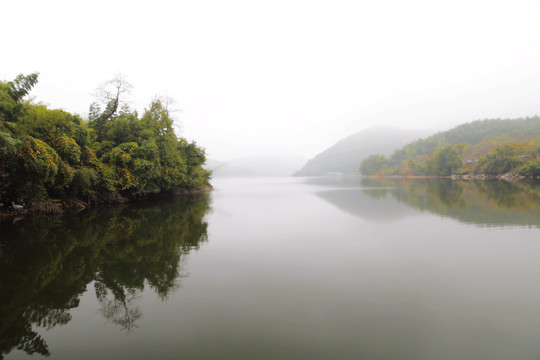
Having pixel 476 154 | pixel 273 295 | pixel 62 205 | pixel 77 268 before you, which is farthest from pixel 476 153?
pixel 77 268

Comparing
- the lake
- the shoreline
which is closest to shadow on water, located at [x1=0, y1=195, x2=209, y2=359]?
the lake

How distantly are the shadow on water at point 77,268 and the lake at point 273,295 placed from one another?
0.05m

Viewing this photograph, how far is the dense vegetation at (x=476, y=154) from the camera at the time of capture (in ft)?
254

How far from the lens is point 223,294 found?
7977 millimetres

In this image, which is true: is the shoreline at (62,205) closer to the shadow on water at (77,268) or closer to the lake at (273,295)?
the shadow on water at (77,268)

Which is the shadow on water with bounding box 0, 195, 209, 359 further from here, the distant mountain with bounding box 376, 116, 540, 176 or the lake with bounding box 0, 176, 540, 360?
the distant mountain with bounding box 376, 116, 540, 176

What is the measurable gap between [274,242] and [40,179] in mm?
15844

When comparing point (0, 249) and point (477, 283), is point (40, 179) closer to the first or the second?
point (0, 249)

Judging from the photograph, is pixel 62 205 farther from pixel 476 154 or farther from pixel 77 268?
pixel 476 154

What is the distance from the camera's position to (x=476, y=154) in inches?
5039

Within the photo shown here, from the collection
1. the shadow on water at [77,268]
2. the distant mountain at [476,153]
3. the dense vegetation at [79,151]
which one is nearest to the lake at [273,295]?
the shadow on water at [77,268]

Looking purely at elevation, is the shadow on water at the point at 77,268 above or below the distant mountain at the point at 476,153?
below

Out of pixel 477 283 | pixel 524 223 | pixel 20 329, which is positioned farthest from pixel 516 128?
pixel 20 329

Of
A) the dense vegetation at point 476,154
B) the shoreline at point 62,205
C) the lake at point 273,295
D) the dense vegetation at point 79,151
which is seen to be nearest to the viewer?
the lake at point 273,295
